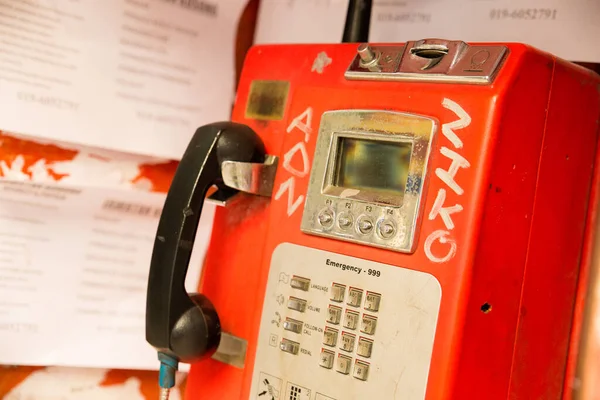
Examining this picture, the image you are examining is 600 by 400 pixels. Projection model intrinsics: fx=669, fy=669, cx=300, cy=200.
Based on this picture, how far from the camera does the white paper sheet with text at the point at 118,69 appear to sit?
83cm

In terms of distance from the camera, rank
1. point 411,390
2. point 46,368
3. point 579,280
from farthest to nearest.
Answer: point 46,368 < point 579,280 < point 411,390

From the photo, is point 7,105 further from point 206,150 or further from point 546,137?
point 546,137

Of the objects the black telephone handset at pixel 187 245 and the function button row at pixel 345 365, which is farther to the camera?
the black telephone handset at pixel 187 245

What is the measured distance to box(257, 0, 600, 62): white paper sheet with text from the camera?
0.72 meters

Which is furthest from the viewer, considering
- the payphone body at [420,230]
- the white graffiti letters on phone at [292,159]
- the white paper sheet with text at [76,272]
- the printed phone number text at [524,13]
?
the white paper sheet with text at [76,272]

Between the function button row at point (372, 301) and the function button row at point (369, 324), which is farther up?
the function button row at point (372, 301)

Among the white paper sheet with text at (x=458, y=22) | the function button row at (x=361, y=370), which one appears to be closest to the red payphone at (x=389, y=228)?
the function button row at (x=361, y=370)

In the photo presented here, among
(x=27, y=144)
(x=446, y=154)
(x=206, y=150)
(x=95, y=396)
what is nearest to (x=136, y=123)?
(x=27, y=144)

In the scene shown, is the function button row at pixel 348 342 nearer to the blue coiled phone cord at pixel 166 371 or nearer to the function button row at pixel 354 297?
the function button row at pixel 354 297

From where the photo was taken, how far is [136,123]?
0.91 meters

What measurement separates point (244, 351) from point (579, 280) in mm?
331

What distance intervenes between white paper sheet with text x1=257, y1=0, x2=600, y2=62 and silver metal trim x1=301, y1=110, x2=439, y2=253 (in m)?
0.27

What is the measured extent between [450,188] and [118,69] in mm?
537

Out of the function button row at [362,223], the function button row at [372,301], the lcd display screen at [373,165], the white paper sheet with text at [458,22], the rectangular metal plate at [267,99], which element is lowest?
the function button row at [372,301]
